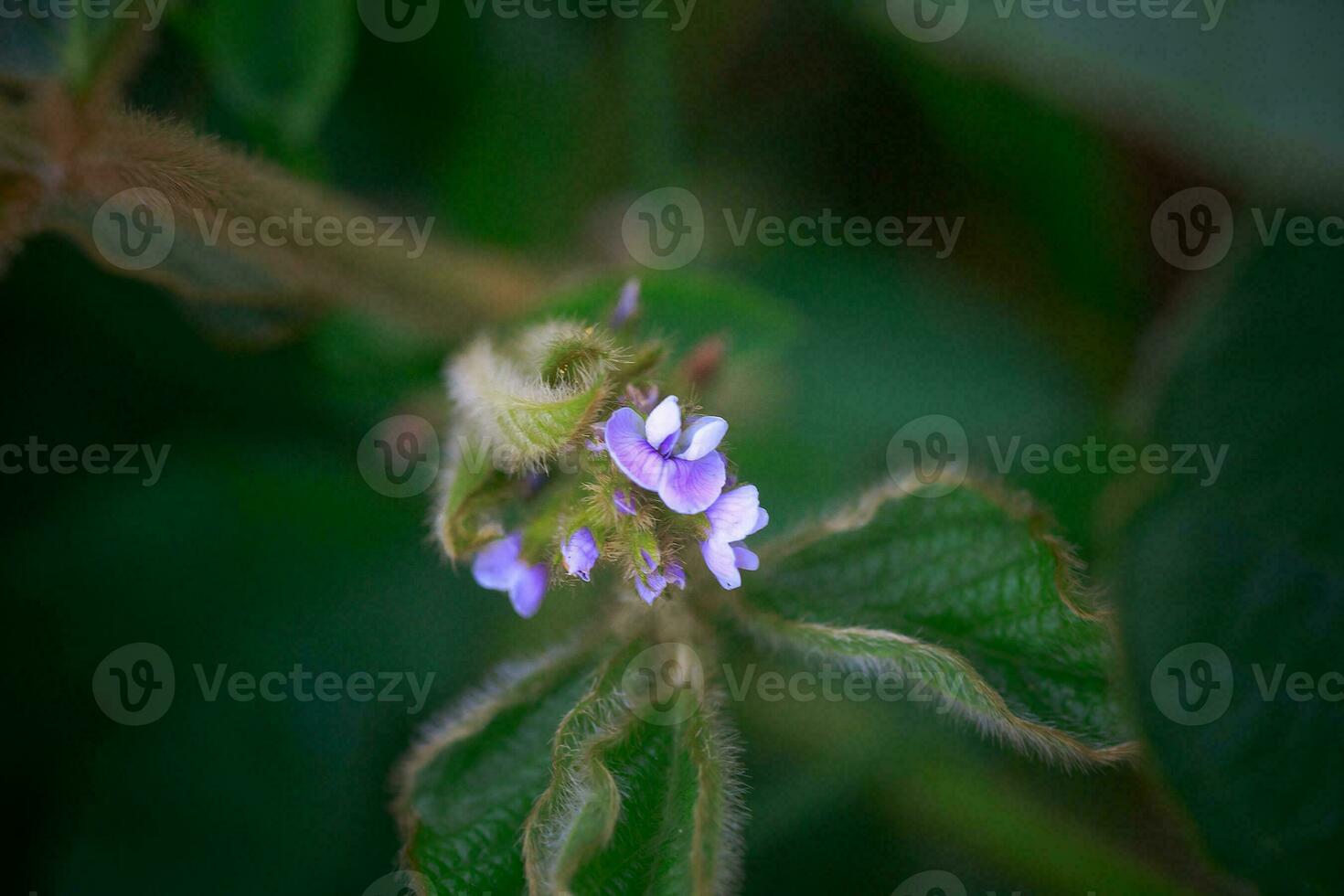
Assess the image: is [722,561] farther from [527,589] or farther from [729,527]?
[527,589]

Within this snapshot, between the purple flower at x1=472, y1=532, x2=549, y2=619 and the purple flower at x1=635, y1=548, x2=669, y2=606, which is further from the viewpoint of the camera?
the purple flower at x1=472, y1=532, x2=549, y2=619

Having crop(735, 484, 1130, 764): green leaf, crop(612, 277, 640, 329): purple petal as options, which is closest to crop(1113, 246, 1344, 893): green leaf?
crop(735, 484, 1130, 764): green leaf

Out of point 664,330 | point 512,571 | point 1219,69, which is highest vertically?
point 1219,69

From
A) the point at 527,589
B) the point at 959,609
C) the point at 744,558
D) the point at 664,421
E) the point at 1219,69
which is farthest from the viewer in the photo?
the point at 1219,69

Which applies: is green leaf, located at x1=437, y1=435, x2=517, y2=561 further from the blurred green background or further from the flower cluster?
the blurred green background

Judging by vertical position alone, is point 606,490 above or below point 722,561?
above

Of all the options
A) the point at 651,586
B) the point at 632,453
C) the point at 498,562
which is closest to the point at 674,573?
the point at 651,586

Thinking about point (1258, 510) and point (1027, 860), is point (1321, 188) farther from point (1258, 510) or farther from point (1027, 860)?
point (1027, 860)
